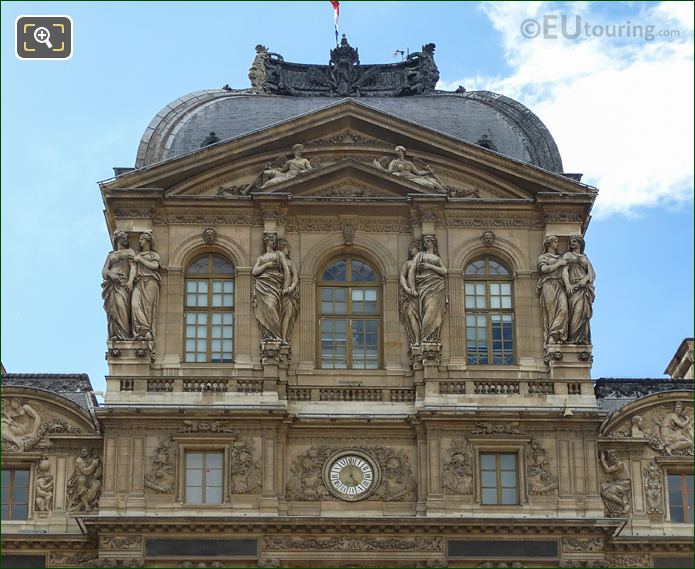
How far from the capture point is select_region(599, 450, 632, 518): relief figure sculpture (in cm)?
5081

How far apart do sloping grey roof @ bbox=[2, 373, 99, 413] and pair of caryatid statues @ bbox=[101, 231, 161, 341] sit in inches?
108

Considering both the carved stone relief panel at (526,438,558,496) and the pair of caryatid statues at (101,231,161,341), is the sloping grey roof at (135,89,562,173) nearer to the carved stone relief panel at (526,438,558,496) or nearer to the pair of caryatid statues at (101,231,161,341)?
the pair of caryatid statues at (101,231,161,341)

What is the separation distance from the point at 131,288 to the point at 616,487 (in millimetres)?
14175

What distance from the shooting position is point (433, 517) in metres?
48.7

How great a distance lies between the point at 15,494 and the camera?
50969mm

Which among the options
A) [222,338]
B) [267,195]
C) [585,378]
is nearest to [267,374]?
[222,338]

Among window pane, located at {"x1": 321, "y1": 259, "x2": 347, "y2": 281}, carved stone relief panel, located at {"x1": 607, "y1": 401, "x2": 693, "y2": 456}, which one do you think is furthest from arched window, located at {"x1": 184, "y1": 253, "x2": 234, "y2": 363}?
carved stone relief panel, located at {"x1": 607, "y1": 401, "x2": 693, "y2": 456}

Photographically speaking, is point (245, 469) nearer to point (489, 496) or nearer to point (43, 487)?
point (43, 487)

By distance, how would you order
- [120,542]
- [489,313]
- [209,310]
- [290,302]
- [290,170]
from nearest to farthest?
1. [120,542]
2. [290,302]
3. [209,310]
4. [489,313]
5. [290,170]

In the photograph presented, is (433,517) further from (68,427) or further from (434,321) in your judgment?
(68,427)

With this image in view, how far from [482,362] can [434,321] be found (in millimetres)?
1758

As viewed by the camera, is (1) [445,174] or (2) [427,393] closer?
(2) [427,393]

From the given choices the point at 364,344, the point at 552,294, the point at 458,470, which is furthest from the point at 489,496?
the point at 552,294

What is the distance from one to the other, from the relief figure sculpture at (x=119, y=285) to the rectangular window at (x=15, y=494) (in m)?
4.55
